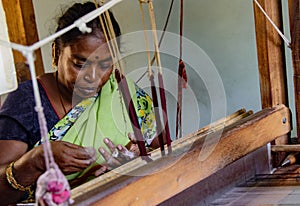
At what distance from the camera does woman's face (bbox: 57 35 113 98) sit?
5.71 ft

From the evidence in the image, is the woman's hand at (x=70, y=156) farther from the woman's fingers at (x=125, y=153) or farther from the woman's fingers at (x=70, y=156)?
the woman's fingers at (x=125, y=153)

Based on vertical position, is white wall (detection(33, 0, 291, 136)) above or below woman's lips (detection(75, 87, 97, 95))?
above

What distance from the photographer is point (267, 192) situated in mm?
1595

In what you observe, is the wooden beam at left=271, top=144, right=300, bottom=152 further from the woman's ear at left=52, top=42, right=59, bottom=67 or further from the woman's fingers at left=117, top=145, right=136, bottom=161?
the woman's ear at left=52, top=42, right=59, bottom=67

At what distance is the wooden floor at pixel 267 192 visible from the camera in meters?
1.52

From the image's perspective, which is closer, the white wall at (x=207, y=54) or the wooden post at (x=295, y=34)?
the wooden post at (x=295, y=34)

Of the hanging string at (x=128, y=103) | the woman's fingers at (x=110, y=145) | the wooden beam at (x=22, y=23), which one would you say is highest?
the wooden beam at (x=22, y=23)

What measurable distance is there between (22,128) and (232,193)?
640 millimetres

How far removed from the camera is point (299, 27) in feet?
6.29

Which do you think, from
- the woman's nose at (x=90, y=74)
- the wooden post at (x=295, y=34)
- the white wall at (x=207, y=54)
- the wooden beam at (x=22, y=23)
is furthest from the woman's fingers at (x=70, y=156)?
the wooden beam at (x=22, y=23)

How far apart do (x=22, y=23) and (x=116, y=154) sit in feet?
6.97

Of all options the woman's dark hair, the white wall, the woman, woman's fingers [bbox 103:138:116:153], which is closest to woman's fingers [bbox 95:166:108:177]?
the woman

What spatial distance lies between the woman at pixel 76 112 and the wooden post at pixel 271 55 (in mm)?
452

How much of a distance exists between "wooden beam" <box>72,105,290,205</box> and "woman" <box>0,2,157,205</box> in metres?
0.22
